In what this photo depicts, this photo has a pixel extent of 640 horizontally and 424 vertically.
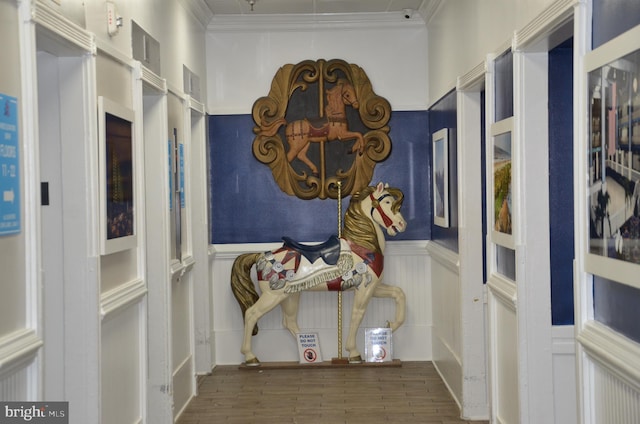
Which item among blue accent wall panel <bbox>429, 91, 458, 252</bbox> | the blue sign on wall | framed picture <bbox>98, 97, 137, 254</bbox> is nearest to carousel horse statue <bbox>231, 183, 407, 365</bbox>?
blue accent wall panel <bbox>429, 91, 458, 252</bbox>

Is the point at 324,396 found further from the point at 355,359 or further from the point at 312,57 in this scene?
the point at 312,57

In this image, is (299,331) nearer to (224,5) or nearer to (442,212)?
(442,212)

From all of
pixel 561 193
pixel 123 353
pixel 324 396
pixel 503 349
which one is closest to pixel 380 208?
pixel 324 396

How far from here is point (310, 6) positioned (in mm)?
7375

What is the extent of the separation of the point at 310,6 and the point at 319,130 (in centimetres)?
114

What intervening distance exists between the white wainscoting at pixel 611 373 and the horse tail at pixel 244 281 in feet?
15.0

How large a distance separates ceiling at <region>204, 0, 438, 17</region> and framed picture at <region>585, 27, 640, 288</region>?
4212 mm

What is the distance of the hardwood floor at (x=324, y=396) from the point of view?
19.5 feet

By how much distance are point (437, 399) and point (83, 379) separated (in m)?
3.31

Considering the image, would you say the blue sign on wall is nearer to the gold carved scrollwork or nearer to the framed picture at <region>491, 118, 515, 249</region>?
the framed picture at <region>491, 118, 515, 249</region>

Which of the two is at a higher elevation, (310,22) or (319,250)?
(310,22)

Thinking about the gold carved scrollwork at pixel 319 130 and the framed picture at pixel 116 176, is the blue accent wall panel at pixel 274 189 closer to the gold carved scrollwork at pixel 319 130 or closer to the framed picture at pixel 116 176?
the gold carved scrollwork at pixel 319 130

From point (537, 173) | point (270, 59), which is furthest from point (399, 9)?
point (537, 173)

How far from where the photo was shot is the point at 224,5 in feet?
23.8
